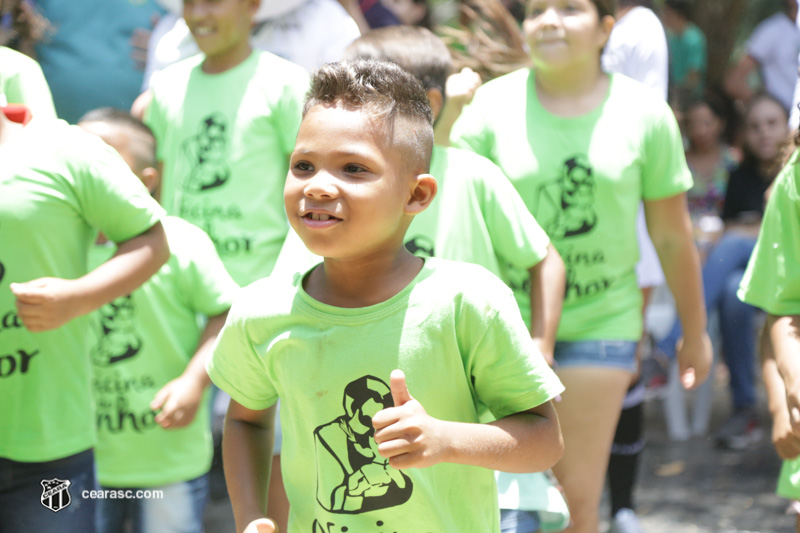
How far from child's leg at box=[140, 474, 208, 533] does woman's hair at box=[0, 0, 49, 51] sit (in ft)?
7.48

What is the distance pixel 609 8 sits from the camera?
368cm

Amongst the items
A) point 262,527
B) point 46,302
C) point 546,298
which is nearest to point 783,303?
point 546,298

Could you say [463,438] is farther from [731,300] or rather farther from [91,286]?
[731,300]

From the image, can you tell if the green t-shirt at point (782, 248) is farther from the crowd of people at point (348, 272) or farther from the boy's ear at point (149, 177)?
the boy's ear at point (149, 177)

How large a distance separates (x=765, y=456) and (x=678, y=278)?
2828 millimetres

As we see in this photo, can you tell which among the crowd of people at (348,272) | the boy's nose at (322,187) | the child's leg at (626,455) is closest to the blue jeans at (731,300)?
the crowd of people at (348,272)

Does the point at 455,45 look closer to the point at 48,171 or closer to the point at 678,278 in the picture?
the point at 678,278

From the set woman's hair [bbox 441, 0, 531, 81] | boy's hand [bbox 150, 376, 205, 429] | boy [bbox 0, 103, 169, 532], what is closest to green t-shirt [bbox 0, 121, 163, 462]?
boy [bbox 0, 103, 169, 532]

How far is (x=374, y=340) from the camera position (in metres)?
2.01

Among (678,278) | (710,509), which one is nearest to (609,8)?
(678,278)

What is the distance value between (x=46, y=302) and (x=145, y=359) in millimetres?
912

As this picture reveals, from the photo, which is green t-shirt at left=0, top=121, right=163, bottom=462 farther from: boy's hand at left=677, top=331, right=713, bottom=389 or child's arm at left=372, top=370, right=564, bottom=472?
boy's hand at left=677, top=331, right=713, bottom=389

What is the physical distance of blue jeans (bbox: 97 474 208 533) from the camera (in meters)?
3.34

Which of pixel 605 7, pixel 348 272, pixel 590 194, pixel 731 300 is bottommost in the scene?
pixel 731 300
